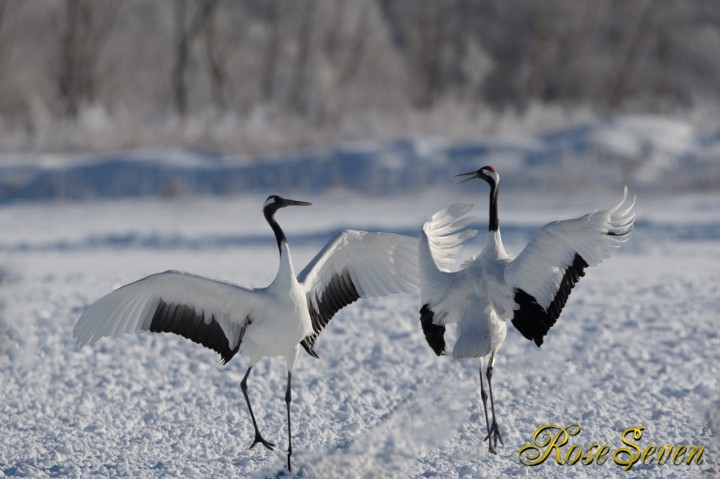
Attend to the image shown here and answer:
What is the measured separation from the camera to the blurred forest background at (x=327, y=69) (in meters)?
18.5

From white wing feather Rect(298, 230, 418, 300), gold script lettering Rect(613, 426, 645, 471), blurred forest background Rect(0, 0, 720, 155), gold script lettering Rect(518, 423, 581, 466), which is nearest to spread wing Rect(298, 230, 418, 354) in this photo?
white wing feather Rect(298, 230, 418, 300)

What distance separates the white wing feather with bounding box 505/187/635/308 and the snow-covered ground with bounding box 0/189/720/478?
93cm

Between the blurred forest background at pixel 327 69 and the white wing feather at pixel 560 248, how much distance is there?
13189 millimetres

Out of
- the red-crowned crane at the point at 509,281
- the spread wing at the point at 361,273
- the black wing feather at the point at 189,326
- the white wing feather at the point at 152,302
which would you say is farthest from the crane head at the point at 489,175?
Result: the black wing feather at the point at 189,326

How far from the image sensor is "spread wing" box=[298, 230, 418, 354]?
5168 mm

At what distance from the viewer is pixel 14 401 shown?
19.0ft

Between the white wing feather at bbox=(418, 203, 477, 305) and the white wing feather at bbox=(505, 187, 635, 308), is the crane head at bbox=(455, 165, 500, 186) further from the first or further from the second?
the white wing feather at bbox=(505, 187, 635, 308)

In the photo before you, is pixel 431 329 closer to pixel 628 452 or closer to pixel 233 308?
pixel 233 308

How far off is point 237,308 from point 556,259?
5.23 ft

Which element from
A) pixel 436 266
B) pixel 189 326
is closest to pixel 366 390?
pixel 436 266

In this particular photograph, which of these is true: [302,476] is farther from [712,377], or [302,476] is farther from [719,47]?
[719,47]

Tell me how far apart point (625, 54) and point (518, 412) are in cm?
2700

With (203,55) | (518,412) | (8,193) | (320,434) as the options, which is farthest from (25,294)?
(203,55)

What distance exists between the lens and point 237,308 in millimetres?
4703
